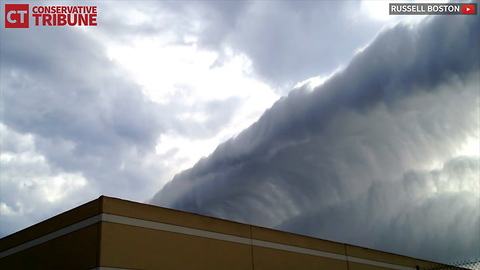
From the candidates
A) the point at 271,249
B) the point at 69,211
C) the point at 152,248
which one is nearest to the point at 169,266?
the point at 152,248

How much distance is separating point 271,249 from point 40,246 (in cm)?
1215

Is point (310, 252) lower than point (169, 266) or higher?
higher

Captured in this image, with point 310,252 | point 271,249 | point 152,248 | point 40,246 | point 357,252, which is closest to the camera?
point 152,248

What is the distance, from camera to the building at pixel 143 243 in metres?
22.1

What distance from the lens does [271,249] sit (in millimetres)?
28750

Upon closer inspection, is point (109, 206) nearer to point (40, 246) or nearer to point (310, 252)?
point (40, 246)

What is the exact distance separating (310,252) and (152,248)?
1152 centimetres

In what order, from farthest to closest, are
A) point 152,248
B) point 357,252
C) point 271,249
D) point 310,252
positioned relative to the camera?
point 357,252, point 310,252, point 271,249, point 152,248

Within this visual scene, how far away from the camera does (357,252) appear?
3412 centimetres

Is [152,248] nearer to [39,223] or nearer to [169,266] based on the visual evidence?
[169,266]

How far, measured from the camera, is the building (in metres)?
22.1

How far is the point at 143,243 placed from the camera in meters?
23.0

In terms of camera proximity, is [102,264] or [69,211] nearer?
[102,264]

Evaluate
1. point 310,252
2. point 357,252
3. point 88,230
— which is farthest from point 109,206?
point 357,252
